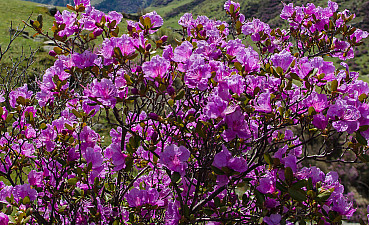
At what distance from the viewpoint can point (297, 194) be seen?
1.09m

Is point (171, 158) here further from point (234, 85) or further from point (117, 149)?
point (234, 85)

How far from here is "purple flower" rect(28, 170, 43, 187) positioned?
1563 mm

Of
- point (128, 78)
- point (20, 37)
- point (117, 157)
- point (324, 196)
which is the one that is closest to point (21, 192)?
point (117, 157)

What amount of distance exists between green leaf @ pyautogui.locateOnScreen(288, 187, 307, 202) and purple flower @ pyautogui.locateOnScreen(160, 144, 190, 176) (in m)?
0.48

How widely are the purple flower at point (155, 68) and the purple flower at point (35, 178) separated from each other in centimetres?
100

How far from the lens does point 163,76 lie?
1.21m

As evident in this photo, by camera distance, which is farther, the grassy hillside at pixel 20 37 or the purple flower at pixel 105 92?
the grassy hillside at pixel 20 37

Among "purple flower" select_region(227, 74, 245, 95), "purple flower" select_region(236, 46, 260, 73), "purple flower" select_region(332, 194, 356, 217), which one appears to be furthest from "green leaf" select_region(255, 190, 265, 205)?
"purple flower" select_region(236, 46, 260, 73)

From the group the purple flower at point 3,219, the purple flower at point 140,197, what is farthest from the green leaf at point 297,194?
the purple flower at point 3,219

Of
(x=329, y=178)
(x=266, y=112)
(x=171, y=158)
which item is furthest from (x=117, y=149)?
(x=329, y=178)

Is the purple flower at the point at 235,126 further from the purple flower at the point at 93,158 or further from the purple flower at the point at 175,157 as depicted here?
the purple flower at the point at 93,158

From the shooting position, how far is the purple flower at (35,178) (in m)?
1.56

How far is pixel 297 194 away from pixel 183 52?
860mm

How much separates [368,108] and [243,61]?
614mm
